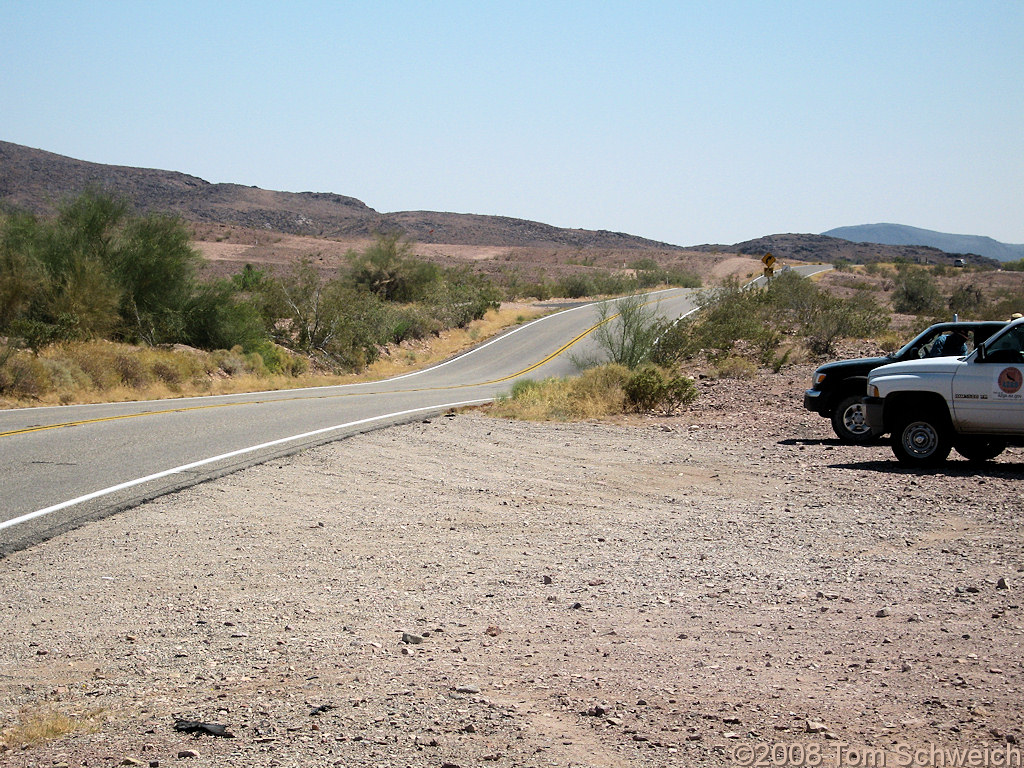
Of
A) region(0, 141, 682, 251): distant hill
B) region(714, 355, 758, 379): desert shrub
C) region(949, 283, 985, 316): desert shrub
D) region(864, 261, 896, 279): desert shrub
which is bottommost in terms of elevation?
region(714, 355, 758, 379): desert shrub

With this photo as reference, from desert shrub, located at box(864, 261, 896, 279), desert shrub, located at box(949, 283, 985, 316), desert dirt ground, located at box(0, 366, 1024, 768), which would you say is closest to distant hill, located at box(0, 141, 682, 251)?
desert shrub, located at box(864, 261, 896, 279)

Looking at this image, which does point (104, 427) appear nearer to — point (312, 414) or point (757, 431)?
point (312, 414)

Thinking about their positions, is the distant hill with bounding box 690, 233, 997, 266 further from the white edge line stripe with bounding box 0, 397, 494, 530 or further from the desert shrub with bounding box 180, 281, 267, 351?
the white edge line stripe with bounding box 0, 397, 494, 530

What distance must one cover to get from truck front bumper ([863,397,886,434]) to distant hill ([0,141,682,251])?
122 meters

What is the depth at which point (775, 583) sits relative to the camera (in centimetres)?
713

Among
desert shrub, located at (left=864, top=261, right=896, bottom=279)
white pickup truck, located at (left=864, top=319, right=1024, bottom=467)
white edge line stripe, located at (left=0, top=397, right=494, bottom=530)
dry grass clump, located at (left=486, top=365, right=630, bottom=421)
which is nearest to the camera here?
white edge line stripe, located at (left=0, top=397, right=494, bottom=530)

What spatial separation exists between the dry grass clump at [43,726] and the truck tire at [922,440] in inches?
413

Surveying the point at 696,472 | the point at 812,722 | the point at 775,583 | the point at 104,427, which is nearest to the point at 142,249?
the point at 104,427

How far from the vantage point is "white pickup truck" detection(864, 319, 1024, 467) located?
1162 centimetres

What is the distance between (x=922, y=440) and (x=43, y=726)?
10.9 metres

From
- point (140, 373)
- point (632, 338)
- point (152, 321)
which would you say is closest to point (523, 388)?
point (632, 338)

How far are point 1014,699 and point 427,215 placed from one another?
189m

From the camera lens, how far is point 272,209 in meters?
164

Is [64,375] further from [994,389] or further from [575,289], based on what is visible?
[575,289]
